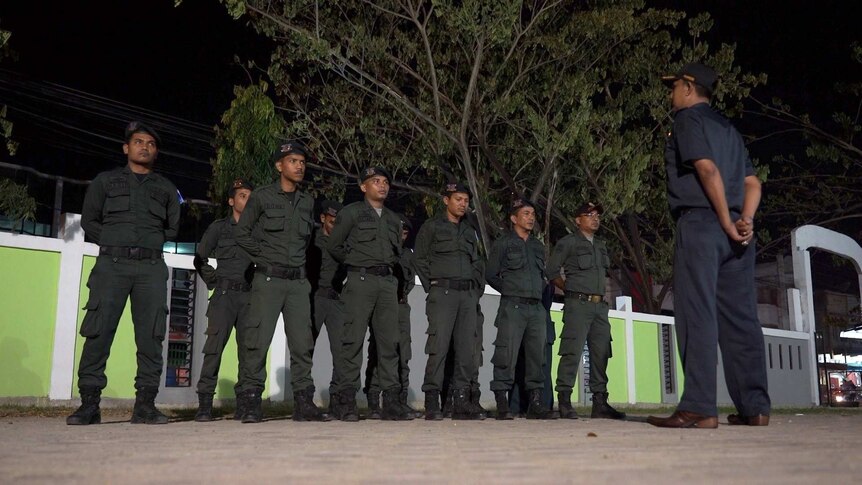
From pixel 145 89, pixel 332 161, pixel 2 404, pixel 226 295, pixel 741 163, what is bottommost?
pixel 2 404

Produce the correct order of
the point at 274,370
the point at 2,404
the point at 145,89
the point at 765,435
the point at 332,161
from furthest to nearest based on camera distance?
the point at 145,89, the point at 332,161, the point at 274,370, the point at 2,404, the point at 765,435

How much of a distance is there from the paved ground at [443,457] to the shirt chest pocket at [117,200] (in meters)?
1.71

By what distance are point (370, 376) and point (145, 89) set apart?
21.7 metres

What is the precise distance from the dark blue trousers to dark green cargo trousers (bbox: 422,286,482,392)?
2.64 metres

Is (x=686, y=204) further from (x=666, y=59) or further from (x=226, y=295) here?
(x=666, y=59)

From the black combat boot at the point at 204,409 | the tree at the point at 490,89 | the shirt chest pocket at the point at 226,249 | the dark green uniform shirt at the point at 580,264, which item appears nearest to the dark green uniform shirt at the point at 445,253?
the dark green uniform shirt at the point at 580,264

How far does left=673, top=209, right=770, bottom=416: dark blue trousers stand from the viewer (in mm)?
4336

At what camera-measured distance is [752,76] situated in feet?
49.5

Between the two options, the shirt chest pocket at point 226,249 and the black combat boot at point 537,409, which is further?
the black combat boot at point 537,409

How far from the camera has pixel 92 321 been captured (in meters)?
5.42

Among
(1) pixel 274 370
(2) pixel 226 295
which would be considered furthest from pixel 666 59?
(2) pixel 226 295

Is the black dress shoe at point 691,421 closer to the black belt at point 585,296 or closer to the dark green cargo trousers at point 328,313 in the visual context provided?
the black belt at point 585,296

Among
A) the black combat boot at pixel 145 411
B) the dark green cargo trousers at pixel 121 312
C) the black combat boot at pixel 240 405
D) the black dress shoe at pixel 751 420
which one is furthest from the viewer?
the black combat boot at pixel 240 405

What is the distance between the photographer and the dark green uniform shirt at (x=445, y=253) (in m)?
7.02
